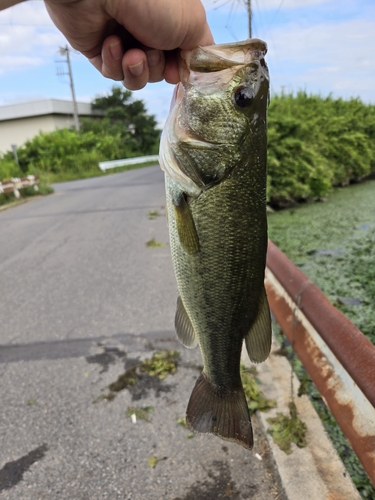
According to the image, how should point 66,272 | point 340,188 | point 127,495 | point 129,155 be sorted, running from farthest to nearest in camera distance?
point 129,155 < point 340,188 < point 66,272 < point 127,495

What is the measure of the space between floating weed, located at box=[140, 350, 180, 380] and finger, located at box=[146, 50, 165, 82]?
2.46 metres

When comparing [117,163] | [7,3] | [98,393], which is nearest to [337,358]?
[98,393]

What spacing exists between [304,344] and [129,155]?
41380 millimetres

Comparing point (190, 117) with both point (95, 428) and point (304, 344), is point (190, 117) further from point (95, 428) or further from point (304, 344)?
point (95, 428)

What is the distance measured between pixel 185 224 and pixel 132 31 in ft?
2.82

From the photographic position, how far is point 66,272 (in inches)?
256

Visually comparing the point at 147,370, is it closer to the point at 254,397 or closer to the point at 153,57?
the point at 254,397

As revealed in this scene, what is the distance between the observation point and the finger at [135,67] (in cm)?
189

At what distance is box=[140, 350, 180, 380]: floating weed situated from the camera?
3.68 metres

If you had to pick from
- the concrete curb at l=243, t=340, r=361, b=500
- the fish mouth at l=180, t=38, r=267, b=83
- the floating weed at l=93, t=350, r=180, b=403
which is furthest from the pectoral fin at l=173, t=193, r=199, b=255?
the floating weed at l=93, t=350, r=180, b=403

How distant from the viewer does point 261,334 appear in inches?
70.9

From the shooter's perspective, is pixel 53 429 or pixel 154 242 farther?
pixel 154 242

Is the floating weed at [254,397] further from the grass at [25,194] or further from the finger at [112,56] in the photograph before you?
the grass at [25,194]

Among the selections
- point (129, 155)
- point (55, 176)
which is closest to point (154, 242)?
point (55, 176)
